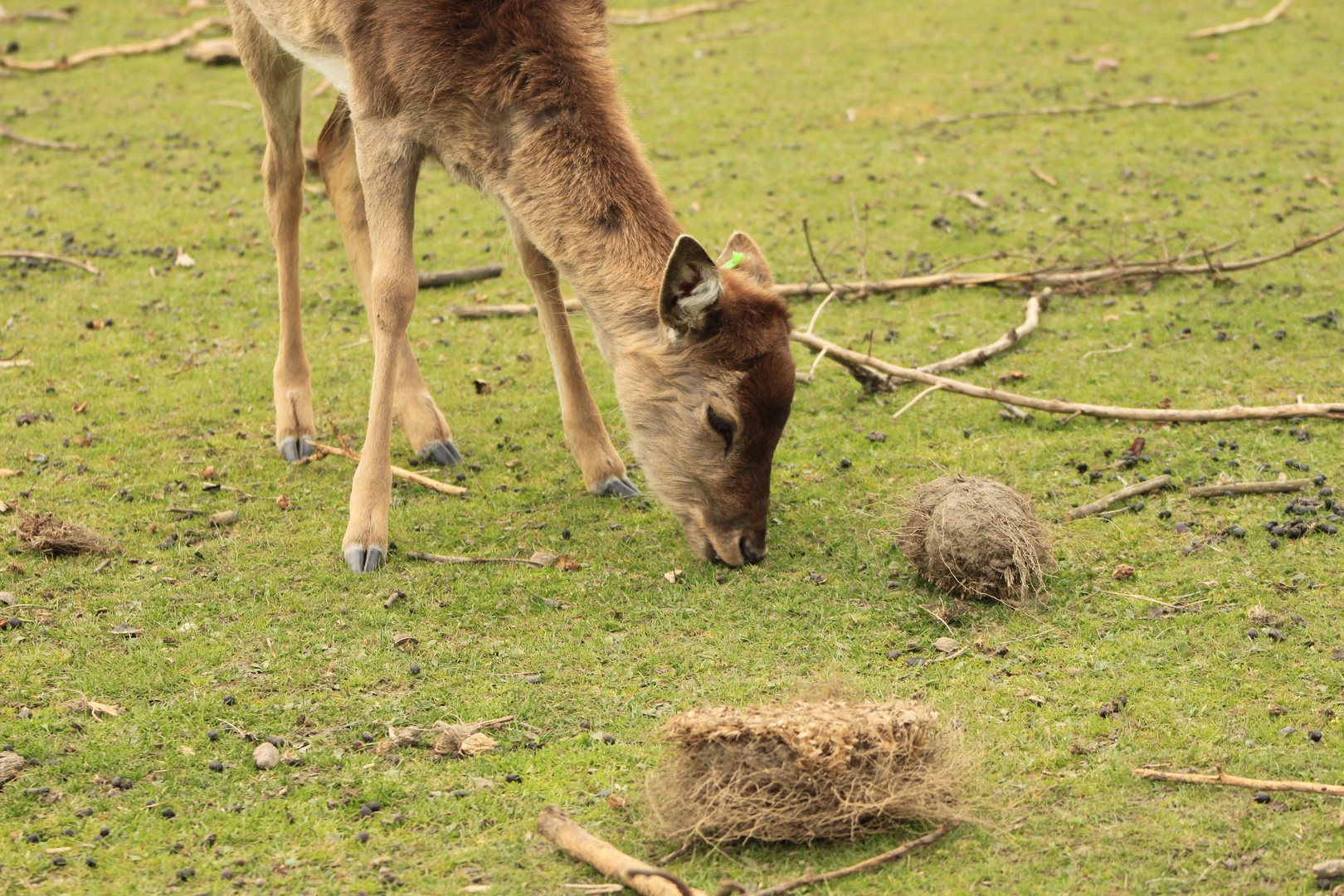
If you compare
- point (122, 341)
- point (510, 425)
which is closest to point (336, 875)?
point (510, 425)

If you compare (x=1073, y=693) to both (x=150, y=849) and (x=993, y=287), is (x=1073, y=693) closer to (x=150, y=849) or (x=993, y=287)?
(x=150, y=849)

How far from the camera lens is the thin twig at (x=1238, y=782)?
395 cm

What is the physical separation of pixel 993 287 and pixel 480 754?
662cm

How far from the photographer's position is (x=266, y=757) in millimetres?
4410

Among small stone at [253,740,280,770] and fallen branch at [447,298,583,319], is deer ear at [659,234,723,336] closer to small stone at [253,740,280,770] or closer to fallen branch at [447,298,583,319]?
small stone at [253,740,280,770]

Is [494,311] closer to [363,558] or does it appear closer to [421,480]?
[421,480]

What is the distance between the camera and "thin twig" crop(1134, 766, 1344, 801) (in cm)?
395

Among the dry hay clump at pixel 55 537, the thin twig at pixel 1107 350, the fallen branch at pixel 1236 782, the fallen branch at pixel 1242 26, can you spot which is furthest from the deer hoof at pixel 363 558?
the fallen branch at pixel 1242 26

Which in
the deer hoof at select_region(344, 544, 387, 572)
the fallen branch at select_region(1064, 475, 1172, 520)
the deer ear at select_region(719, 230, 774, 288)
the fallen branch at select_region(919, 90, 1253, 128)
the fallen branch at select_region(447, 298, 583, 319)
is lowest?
the deer hoof at select_region(344, 544, 387, 572)

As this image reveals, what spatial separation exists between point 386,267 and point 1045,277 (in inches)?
218

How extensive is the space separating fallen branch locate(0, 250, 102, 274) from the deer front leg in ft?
15.9

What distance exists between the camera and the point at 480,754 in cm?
448

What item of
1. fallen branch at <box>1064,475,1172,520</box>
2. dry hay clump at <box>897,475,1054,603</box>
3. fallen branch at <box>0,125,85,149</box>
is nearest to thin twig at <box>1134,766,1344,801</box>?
dry hay clump at <box>897,475,1054,603</box>

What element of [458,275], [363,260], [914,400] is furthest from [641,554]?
[458,275]
